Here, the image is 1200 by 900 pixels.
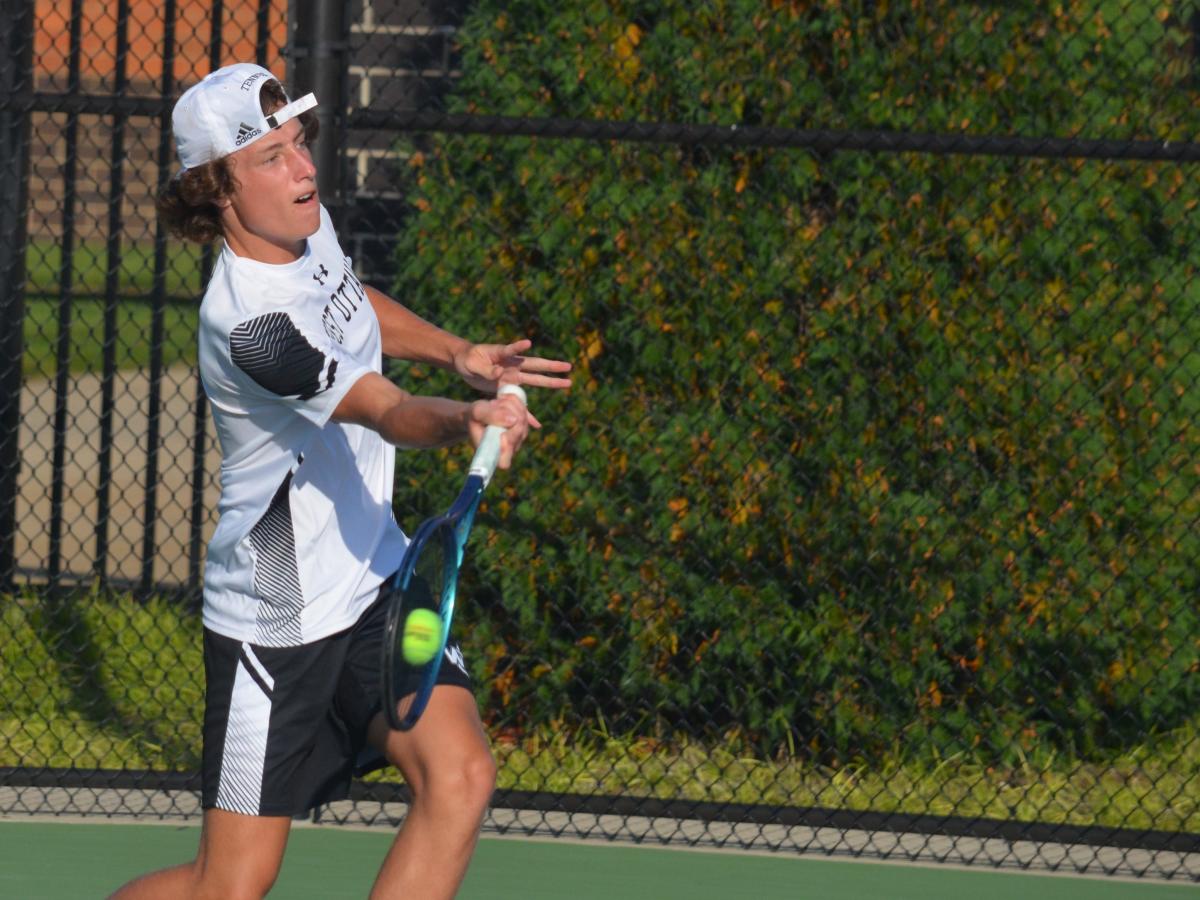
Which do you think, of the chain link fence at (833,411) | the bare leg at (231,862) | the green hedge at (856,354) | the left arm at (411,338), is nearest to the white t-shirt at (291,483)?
the left arm at (411,338)

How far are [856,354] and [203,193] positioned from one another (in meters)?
2.45

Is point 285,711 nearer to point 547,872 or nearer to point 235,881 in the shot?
point 235,881

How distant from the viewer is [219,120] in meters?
3.21

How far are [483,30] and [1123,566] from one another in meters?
2.39

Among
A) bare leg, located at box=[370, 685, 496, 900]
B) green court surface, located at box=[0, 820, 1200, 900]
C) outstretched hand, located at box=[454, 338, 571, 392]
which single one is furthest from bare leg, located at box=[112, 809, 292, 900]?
green court surface, located at box=[0, 820, 1200, 900]

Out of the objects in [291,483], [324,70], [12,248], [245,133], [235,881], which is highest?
[245,133]

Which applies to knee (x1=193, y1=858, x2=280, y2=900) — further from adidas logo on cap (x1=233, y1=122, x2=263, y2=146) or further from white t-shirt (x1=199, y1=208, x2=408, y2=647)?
adidas logo on cap (x1=233, y1=122, x2=263, y2=146)

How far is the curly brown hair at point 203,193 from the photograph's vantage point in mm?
3244

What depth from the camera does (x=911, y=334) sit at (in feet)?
17.2

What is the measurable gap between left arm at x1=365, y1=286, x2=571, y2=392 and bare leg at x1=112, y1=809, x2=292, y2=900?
85cm

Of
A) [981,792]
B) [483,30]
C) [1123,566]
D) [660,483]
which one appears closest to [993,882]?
[981,792]

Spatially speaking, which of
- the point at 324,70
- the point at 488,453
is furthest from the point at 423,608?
the point at 324,70

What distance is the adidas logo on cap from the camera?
3219 mm

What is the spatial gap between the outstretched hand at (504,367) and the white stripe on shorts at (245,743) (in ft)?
2.03
